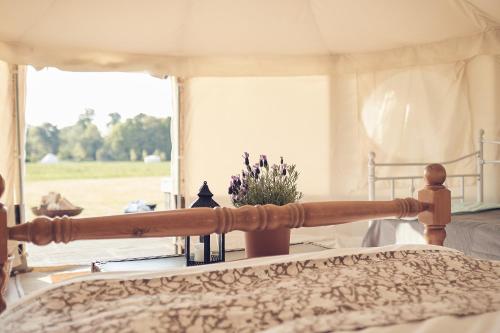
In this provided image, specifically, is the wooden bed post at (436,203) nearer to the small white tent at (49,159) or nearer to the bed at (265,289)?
the bed at (265,289)

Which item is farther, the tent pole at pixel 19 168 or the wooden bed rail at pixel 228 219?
the tent pole at pixel 19 168

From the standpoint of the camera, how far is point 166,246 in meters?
5.91

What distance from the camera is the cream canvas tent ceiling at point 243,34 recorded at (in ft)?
13.2

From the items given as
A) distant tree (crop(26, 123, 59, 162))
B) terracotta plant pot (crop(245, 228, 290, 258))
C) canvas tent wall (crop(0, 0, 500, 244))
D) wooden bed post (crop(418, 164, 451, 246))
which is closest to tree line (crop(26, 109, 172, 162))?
distant tree (crop(26, 123, 59, 162))

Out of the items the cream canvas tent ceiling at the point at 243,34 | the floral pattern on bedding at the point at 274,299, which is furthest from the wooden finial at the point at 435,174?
the cream canvas tent ceiling at the point at 243,34

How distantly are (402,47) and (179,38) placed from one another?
1.83 meters

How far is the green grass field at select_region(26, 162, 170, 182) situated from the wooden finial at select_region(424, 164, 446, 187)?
7.96m

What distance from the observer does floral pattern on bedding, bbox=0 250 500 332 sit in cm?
93

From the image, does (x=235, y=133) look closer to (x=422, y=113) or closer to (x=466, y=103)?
(x=422, y=113)

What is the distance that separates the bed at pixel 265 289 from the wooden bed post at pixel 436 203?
0.76ft

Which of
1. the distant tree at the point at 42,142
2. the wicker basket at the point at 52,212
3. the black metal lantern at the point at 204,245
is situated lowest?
the wicker basket at the point at 52,212

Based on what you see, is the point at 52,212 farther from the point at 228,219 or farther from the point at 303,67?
the point at 228,219

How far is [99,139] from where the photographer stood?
9.12m

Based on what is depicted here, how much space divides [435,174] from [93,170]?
8266 millimetres
